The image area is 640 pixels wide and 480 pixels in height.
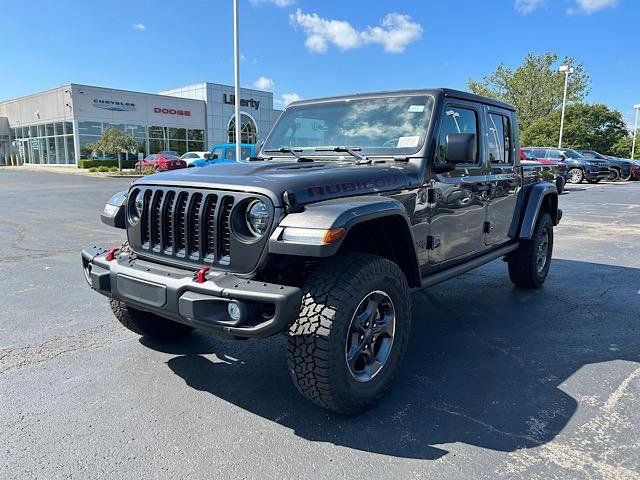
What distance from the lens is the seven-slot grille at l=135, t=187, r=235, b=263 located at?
2.74 metres

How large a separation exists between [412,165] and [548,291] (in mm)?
3008

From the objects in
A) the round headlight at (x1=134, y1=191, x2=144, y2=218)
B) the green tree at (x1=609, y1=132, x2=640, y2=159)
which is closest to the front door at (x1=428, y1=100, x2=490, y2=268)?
the round headlight at (x1=134, y1=191, x2=144, y2=218)

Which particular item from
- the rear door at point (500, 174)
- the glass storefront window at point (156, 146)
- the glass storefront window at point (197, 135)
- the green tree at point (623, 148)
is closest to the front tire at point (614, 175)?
the rear door at point (500, 174)

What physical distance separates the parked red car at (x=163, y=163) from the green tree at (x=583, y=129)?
3416 cm

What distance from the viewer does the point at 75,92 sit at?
35.4 meters

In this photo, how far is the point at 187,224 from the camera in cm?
286

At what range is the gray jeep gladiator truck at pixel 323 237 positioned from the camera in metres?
2.53

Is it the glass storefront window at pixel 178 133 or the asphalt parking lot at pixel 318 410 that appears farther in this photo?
the glass storefront window at pixel 178 133

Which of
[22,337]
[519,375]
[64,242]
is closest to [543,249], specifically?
[519,375]

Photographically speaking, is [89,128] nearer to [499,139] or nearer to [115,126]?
[115,126]

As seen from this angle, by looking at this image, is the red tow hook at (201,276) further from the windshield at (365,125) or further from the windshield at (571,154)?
the windshield at (571,154)

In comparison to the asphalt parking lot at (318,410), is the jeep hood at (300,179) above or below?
above

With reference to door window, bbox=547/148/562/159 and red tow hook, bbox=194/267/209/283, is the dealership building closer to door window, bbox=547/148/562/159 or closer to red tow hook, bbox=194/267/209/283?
door window, bbox=547/148/562/159

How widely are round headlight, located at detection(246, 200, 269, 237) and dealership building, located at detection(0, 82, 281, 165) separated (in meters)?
38.4
